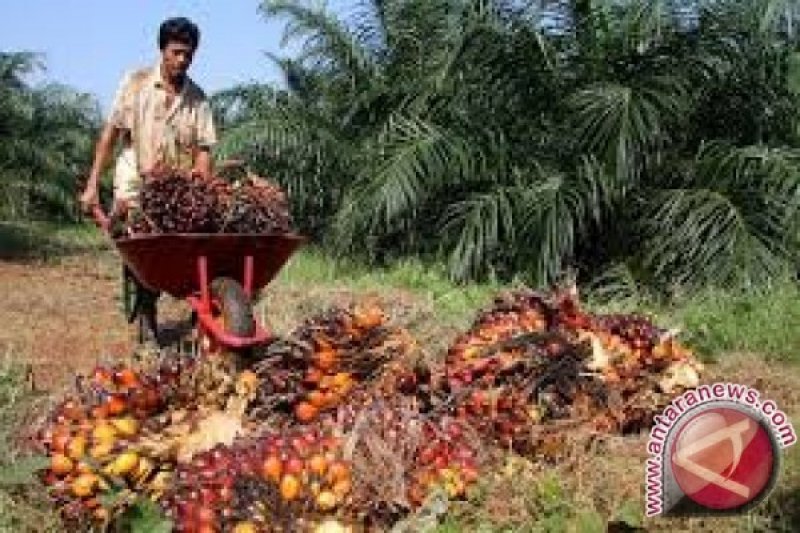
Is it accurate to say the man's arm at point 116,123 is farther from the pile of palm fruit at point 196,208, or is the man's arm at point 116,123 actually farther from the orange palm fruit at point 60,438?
the orange palm fruit at point 60,438

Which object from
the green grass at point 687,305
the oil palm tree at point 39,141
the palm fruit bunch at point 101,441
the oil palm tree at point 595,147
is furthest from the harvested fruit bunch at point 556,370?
the oil palm tree at point 39,141

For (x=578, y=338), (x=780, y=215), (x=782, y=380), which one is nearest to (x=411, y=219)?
(x=780, y=215)

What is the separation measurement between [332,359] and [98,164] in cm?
210

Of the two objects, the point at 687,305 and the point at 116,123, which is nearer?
the point at 116,123

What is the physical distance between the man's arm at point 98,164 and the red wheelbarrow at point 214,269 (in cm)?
36

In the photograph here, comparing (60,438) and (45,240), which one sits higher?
(60,438)

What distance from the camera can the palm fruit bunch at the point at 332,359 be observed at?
409 centimetres

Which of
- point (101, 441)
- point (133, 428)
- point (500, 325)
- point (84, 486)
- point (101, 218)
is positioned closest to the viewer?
point (84, 486)

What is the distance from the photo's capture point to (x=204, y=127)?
591 centimetres

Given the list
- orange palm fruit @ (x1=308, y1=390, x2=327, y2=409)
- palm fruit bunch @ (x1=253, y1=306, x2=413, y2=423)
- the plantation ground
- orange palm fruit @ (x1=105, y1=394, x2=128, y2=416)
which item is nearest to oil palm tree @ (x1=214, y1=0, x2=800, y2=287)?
the plantation ground

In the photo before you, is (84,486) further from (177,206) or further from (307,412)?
(177,206)

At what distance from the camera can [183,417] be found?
12.5 feet

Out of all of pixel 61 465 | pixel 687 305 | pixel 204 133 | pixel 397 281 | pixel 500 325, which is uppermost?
pixel 204 133

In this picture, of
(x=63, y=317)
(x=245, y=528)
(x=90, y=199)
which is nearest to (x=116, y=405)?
(x=245, y=528)
